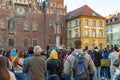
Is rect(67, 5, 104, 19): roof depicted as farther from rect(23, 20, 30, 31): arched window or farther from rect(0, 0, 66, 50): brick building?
rect(23, 20, 30, 31): arched window

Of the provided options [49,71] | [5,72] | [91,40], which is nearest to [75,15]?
[91,40]

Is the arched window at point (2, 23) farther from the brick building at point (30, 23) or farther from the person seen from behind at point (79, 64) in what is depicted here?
the person seen from behind at point (79, 64)

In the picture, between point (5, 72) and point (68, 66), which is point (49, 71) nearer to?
point (68, 66)

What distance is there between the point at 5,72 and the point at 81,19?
45.8 meters

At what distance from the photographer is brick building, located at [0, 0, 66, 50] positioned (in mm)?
46594

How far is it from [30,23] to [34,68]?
43.1m

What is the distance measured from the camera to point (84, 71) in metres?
5.90

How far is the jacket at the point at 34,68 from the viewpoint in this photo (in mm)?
6559

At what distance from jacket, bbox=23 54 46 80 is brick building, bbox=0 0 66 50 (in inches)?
1570

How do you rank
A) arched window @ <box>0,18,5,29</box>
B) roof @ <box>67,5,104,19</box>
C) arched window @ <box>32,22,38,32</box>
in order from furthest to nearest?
roof @ <box>67,5,104,19</box>
arched window @ <box>32,22,38,32</box>
arched window @ <box>0,18,5,29</box>

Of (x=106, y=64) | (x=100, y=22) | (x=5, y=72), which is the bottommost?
(x=106, y=64)

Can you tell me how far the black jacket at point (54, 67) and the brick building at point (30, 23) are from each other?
38432mm

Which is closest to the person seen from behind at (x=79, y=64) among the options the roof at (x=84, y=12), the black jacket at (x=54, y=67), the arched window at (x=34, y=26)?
the black jacket at (x=54, y=67)

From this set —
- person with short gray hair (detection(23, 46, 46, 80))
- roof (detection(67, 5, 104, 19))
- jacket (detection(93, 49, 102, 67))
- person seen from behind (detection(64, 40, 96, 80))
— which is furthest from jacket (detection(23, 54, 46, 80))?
roof (detection(67, 5, 104, 19))
